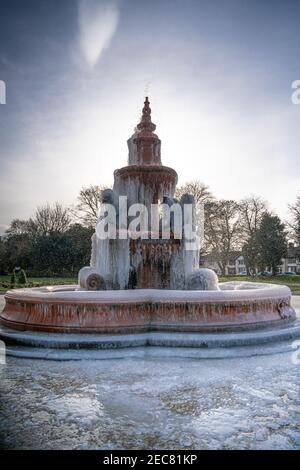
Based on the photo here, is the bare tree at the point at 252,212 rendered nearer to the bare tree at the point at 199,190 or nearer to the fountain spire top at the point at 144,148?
the bare tree at the point at 199,190

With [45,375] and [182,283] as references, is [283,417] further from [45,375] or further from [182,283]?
[182,283]

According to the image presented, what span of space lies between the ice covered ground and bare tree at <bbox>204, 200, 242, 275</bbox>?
3625 centimetres

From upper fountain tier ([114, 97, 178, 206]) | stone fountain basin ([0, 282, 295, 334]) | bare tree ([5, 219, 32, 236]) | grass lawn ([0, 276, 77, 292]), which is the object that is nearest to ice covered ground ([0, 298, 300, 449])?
stone fountain basin ([0, 282, 295, 334])

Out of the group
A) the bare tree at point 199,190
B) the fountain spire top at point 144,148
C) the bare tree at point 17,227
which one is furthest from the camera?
the bare tree at point 17,227

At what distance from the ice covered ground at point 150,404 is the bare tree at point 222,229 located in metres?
36.2

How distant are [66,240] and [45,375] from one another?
36686 mm

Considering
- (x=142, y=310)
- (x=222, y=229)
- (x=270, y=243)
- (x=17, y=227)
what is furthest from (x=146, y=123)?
(x=17, y=227)

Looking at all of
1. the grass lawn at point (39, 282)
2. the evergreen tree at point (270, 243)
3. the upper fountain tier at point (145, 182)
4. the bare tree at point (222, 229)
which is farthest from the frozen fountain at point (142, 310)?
the evergreen tree at point (270, 243)

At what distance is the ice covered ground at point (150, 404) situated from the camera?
109 inches

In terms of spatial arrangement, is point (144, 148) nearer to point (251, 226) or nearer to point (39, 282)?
point (39, 282)

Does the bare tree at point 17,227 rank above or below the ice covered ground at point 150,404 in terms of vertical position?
above

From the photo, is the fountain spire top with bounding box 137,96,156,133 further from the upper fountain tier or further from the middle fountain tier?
the middle fountain tier

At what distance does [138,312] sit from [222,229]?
37.6 m
